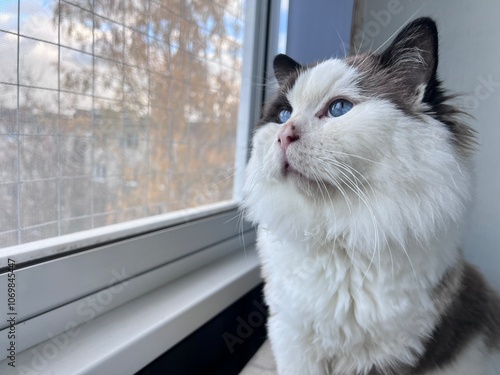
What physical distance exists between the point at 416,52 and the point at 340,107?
0.16 meters

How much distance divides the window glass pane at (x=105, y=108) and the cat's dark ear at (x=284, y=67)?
0.29 m

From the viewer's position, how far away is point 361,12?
130cm

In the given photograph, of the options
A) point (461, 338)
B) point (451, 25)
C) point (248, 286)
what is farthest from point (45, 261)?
point (451, 25)

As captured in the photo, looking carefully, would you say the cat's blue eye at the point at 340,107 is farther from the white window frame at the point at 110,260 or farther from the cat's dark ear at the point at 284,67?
the white window frame at the point at 110,260

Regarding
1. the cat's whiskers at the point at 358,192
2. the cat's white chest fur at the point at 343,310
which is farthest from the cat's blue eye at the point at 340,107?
the cat's white chest fur at the point at 343,310

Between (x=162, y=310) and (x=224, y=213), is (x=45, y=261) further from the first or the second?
(x=224, y=213)

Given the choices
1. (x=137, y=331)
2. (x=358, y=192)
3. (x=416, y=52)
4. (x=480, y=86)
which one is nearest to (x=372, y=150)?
(x=358, y=192)

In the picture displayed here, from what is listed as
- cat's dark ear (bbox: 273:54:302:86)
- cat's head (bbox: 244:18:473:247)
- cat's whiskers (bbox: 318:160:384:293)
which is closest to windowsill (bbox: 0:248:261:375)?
cat's head (bbox: 244:18:473:247)

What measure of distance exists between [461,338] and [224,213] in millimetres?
723

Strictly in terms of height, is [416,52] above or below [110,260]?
above

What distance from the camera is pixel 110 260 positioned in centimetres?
72

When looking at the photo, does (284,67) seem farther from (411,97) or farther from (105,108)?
(105,108)

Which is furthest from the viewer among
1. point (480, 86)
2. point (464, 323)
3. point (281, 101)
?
point (480, 86)

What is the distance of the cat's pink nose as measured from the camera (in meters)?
0.59
